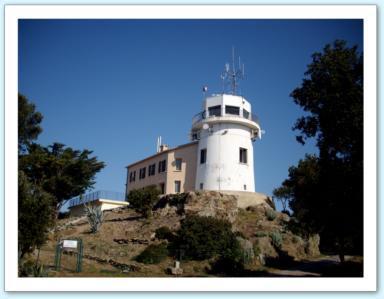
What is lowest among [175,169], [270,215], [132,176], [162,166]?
[270,215]

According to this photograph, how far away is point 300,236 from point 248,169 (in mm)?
6503

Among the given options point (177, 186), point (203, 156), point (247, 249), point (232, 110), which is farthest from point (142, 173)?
point (247, 249)

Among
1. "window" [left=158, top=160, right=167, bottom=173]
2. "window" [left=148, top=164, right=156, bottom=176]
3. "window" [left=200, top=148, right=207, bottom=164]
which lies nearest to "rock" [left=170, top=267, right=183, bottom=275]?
"window" [left=200, top=148, right=207, bottom=164]

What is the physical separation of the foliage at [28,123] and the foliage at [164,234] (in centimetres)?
783

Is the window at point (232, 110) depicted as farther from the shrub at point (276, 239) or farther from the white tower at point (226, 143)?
the shrub at point (276, 239)

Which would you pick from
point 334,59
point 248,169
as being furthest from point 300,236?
point 334,59

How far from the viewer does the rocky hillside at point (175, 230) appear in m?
18.0

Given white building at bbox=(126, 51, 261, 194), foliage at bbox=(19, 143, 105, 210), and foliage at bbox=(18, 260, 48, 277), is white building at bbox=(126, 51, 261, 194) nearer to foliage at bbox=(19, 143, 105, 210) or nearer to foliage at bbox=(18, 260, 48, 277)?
foliage at bbox=(19, 143, 105, 210)

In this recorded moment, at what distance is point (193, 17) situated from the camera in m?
12.6

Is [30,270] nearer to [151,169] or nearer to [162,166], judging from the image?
[162,166]

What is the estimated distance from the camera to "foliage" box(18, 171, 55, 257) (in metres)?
14.7

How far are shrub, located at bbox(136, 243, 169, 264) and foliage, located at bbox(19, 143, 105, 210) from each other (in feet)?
38.7

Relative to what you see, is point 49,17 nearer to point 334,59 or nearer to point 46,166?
point 334,59

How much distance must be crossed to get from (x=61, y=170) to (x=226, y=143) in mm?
11329
